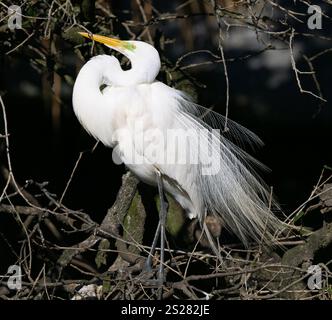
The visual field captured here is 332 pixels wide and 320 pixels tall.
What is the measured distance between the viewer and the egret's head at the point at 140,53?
9.46 ft

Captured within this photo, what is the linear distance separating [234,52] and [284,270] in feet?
6.37

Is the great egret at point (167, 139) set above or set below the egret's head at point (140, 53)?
below

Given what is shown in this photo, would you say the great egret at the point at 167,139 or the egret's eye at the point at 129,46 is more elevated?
the egret's eye at the point at 129,46

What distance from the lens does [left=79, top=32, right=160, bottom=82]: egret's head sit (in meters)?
2.88

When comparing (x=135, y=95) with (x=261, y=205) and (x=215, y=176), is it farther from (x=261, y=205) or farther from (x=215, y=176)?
(x=261, y=205)

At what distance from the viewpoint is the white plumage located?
2.92m

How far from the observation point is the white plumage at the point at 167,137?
292 cm

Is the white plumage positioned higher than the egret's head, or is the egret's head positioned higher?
the egret's head


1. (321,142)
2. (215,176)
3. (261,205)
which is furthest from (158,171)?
(321,142)

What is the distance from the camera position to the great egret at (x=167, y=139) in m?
2.92

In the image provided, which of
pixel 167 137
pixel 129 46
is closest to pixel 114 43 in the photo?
pixel 129 46

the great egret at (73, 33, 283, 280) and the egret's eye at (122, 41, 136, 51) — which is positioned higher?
the egret's eye at (122, 41, 136, 51)

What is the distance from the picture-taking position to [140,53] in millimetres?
Result: 2900

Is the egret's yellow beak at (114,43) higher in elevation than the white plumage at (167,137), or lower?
higher
